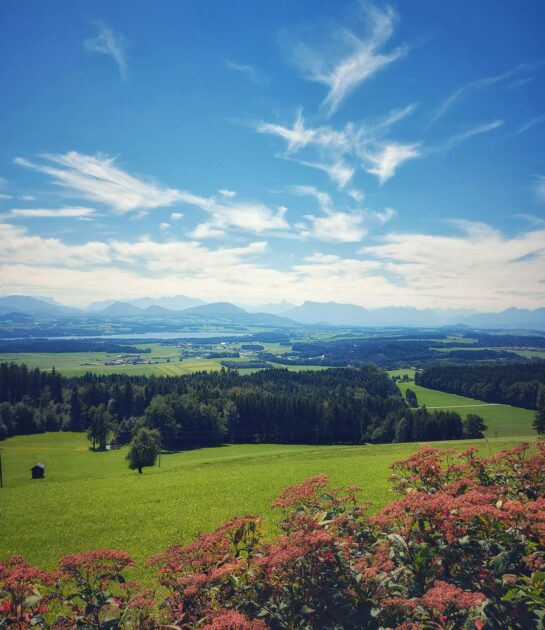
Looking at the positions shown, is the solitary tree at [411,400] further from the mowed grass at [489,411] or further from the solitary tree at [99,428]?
the solitary tree at [99,428]

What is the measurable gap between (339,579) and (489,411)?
126 metres

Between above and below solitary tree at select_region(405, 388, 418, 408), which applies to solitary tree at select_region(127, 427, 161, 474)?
above

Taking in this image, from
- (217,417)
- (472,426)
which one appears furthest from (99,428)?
(472,426)

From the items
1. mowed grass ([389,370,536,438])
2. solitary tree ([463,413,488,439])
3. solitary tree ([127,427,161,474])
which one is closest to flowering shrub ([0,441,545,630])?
solitary tree ([127,427,161,474])

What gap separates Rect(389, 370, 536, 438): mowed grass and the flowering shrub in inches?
3134

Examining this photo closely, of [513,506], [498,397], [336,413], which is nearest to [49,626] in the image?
[513,506]

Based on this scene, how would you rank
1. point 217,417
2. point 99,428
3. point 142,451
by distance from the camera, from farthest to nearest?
point 217,417 → point 99,428 → point 142,451

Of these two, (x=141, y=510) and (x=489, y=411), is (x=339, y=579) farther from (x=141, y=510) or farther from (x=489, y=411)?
(x=489, y=411)

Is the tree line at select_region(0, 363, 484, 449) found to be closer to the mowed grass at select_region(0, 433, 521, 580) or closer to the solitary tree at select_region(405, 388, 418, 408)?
the solitary tree at select_region(405, 388, 418, 408)

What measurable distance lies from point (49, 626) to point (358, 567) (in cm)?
368

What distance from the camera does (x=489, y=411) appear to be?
4390 inches

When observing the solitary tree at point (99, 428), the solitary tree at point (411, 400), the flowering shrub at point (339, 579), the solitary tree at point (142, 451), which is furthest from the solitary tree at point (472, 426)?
the flowering shrub at point (339, 579)

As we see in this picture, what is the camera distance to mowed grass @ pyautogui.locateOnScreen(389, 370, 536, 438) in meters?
88.9

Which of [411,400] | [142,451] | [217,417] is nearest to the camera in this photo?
[142,451]
